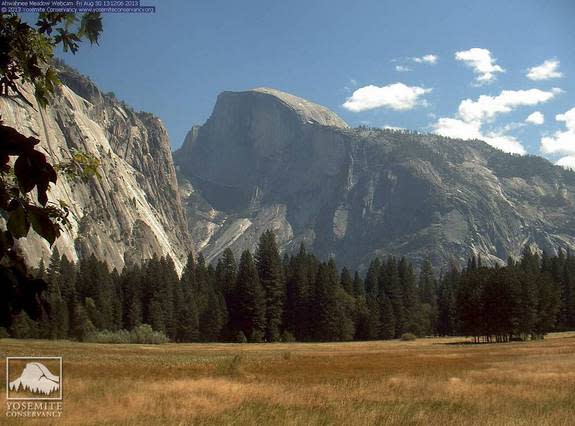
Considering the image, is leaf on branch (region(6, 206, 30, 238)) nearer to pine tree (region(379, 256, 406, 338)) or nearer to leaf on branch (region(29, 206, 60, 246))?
leaf on branch (region(29, 206, 60, 246))

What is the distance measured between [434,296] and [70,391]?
13884cm

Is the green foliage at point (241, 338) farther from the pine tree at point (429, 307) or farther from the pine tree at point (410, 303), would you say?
the pine tree at point (429, 307)

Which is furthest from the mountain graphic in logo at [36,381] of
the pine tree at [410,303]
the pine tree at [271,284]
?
the pine tree at [410,303]

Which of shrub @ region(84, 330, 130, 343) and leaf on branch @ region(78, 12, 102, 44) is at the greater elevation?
leaf on branch @ region(78, 12, 102, 44)

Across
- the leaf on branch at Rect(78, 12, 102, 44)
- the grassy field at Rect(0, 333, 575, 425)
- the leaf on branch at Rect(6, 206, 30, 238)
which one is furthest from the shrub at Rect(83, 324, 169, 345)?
the leaf on branch at Rect(6, 206, 30, 238)

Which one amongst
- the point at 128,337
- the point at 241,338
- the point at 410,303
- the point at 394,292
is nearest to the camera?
the point at 128,337

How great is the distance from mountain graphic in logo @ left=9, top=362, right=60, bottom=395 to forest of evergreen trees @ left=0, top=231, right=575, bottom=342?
63894 millimetres

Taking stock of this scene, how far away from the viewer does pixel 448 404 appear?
21.8 m

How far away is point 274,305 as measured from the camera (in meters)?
105

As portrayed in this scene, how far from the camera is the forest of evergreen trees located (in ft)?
300

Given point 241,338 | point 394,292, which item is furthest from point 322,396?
point 394,292

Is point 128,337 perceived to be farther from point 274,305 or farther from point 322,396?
point 322,396

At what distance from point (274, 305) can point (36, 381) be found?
279 ft

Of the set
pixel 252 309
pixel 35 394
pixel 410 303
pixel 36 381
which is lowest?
pixel 35 394
